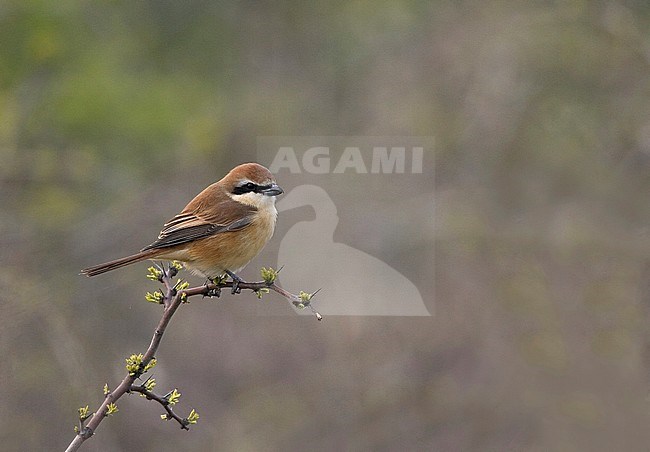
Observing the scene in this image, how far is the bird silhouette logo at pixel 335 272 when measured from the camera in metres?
6.46

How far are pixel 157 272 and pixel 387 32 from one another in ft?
19.1

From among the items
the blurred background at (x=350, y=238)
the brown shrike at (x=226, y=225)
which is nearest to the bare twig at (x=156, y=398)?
the brown shrike at (x=226, y=225)

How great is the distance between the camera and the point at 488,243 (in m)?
6.80

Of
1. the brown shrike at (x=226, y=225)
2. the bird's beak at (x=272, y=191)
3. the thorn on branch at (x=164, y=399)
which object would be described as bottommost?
the thorn on branch at (x=164, y=399)

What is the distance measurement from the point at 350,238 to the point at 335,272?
1.87ft

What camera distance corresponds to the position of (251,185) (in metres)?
3.89

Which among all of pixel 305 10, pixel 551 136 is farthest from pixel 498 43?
pixel 305 10

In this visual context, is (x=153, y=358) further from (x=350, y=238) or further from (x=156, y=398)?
(x=350, y=238)

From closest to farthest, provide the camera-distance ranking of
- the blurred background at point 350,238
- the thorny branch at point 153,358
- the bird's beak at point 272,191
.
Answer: the thorny branch at point 153,358
the bird's beak at point 272,191
the blurred background at point 350,238

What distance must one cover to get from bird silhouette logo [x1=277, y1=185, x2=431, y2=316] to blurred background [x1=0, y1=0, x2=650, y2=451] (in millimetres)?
111

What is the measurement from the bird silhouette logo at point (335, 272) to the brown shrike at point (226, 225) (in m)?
2.32

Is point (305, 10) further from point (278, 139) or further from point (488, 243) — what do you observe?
point (488, 243)

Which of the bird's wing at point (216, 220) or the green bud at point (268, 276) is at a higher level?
the bird's wing at point (216, 220)

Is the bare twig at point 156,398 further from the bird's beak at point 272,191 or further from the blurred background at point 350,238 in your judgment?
the blurred background at point 350,238
